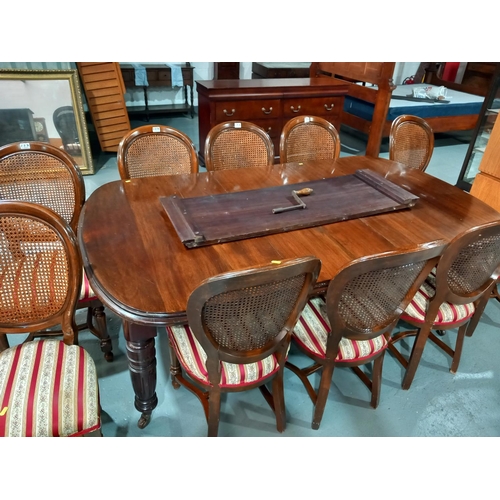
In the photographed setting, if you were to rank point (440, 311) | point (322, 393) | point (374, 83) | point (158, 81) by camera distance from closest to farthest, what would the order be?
1. point (322, 393)
2. point (440, 311)
3. point (374, 83)
4. point (158, 81)

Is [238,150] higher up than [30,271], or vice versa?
[238,150]

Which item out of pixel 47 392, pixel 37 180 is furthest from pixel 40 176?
pixel 47 392

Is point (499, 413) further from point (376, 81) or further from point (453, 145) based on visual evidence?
point (453, 145)

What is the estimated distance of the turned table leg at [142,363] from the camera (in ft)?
4.28

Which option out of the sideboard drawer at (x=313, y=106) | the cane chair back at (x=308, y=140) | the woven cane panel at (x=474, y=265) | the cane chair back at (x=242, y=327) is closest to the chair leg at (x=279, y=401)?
the cane chair back at (x=242, y=327)

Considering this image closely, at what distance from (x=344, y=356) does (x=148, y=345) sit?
29.6 inches

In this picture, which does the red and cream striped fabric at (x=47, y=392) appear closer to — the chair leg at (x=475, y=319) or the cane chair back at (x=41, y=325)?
the cane chair back at (x=41, y=325)

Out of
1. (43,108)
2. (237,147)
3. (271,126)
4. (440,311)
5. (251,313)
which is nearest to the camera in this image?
(251,313)

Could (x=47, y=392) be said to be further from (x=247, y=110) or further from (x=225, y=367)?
(x=247, y=110)

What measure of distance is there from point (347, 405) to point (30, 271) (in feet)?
4.79

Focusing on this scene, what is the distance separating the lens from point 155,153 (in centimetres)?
220

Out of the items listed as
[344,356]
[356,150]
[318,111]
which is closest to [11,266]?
[344,356]

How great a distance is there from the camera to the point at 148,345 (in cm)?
138

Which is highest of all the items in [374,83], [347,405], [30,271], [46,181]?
[374,83]
